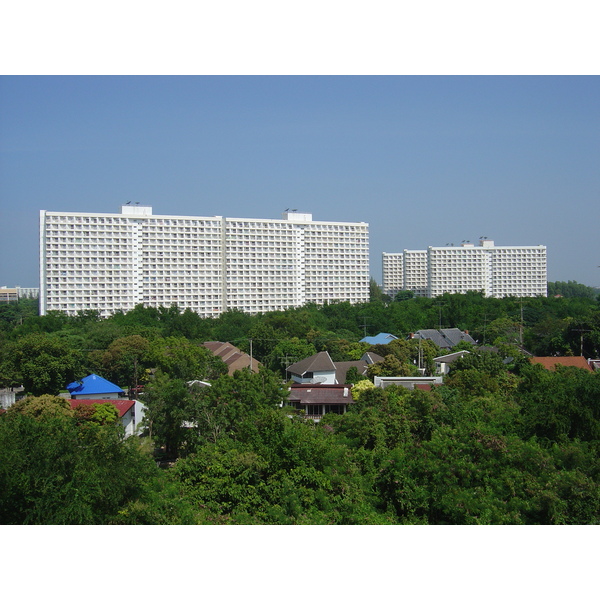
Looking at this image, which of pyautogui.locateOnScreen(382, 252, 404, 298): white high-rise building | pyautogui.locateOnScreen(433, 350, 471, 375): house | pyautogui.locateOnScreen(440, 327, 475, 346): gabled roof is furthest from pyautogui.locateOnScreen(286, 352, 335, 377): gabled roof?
pyautogui.locateOnScreen(382, 252, 404, 298): white high-rise building

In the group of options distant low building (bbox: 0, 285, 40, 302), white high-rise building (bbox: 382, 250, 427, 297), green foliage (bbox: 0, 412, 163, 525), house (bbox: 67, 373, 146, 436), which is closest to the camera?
green foliage (bbox: 0, 412, 163, 525)

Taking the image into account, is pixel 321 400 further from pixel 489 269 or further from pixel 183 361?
pixel 489 269

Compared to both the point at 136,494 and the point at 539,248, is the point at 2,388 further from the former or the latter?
the point at 539,248

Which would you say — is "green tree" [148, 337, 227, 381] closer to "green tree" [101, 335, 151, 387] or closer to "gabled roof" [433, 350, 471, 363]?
"green tree" [101, 335, 151, 387]

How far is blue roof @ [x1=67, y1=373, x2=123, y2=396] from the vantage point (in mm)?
9047

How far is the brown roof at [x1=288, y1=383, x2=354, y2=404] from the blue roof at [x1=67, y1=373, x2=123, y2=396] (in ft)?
8.76

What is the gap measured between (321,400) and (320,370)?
1.75 meters

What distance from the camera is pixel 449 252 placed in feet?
108

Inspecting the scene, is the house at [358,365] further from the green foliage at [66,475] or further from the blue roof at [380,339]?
the green foliage at [66,475]

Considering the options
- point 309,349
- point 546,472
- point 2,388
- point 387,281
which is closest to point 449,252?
point 387,281

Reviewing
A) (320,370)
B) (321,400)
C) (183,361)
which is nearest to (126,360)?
(183,361)

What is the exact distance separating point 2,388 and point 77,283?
11.6m

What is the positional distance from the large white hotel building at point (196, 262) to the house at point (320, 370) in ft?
30.9

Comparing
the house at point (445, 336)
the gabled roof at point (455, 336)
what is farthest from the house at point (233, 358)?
the gabled roof at point (455, 336)
